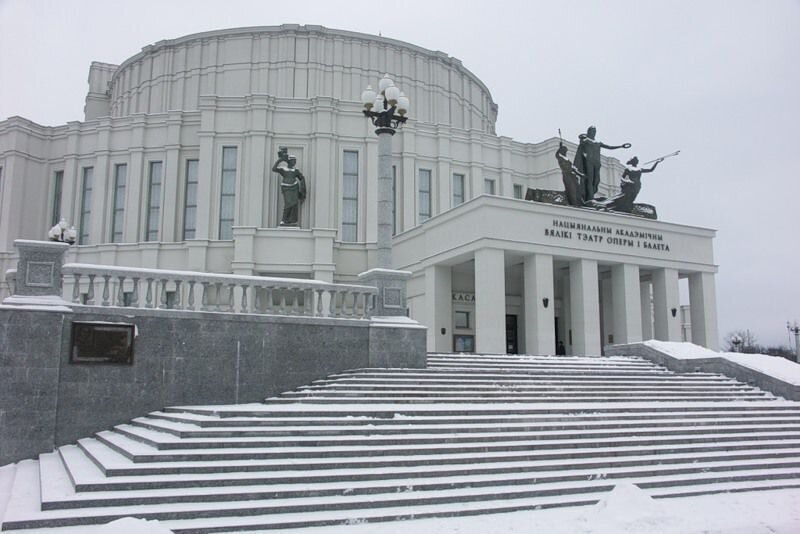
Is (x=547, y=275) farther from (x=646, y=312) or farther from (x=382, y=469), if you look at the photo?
(x=382, y=469)

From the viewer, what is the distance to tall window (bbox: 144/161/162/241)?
1248 inches

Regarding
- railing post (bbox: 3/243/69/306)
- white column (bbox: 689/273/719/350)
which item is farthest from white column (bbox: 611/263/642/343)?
railing post (bbox: 3/243/69/306)

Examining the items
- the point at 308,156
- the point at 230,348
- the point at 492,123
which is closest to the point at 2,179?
the point at 308,156

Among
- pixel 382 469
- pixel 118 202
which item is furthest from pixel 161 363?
pixel 118 202

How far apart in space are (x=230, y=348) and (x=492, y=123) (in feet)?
117

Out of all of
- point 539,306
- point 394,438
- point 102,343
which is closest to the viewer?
point 394,438

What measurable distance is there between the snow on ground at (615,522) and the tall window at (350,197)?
23.1 m

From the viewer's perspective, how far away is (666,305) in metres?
26.8

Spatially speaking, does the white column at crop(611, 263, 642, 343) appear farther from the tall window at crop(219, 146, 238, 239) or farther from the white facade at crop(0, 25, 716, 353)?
the tall window at crop(219, 146, 238, 239)

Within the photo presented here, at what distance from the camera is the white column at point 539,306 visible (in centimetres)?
2347

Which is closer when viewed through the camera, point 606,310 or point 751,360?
point 751,360

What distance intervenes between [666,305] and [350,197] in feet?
48.3

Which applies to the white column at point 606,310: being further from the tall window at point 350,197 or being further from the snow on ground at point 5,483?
the snow on ground at point 5,483

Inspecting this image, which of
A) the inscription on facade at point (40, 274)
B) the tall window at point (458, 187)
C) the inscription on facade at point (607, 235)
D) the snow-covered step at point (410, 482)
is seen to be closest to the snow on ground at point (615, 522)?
the snow-covered step at point (410, 482)
